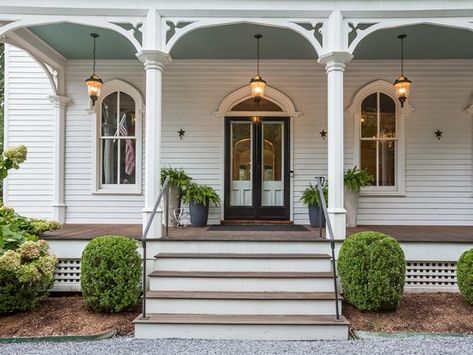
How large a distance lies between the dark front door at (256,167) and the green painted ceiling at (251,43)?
1331 mm

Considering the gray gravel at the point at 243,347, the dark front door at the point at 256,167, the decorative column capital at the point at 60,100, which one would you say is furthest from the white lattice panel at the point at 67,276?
the decorative column capital at the point at 60,100

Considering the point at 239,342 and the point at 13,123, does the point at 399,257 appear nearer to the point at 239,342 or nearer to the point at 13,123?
the point at 239,342

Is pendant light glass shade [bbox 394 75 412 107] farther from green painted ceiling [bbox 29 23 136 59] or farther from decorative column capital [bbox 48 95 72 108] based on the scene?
decorative column capital [bbox 48 95 72 108]

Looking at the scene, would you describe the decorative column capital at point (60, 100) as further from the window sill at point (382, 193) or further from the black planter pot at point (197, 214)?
the window sill at point (382, 193)

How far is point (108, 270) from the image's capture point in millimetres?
4238

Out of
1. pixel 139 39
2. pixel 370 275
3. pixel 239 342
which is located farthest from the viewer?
pixel 139 39

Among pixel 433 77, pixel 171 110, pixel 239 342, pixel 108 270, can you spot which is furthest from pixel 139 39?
pixel 433 77

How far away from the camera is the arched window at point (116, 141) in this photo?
7.46 meters

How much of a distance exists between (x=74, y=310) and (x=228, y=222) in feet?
10.8

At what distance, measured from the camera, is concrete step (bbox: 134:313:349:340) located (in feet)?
12.7

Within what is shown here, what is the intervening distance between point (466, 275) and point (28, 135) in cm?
756

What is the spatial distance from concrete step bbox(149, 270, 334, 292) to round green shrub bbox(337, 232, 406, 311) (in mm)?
299

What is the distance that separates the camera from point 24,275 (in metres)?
4.22

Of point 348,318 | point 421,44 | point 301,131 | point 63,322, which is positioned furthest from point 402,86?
point 63,322
